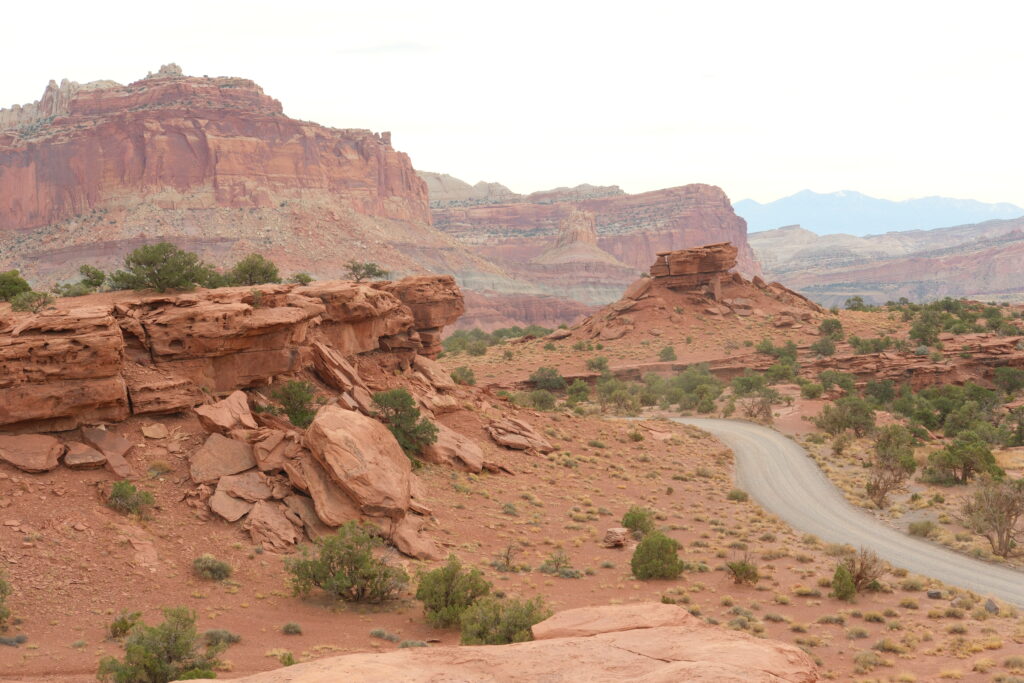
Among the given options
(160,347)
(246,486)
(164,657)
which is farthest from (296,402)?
(164,657)

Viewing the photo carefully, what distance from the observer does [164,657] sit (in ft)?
43.7

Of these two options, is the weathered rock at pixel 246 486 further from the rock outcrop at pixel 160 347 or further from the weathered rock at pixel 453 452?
the weathered rock at pixel 453 452

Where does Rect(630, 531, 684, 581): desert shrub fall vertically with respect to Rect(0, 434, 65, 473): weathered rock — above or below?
below

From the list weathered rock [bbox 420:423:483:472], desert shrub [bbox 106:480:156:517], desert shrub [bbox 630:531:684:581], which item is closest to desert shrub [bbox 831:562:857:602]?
desert shrub [bbox 630:531:684:581]

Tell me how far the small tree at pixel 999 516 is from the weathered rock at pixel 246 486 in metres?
22.8

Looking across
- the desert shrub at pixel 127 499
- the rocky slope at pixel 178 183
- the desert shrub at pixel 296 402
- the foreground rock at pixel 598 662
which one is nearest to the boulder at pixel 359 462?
the desert shrub at pixel 296 402

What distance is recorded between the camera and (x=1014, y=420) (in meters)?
51.4

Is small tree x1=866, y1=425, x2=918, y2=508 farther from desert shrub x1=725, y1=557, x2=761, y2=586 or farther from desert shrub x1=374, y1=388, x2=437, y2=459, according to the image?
desert shrub x1=374, y1=388, x2=437, y2=459

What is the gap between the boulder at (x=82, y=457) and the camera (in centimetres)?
2028

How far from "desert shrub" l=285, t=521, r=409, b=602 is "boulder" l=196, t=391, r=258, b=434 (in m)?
6.06

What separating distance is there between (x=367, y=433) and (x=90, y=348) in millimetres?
7660

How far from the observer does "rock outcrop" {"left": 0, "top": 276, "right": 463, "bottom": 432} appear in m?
20.4

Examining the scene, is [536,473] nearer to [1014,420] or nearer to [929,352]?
[1014,420]

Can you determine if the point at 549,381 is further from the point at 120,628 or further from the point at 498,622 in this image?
the point at 120,628
